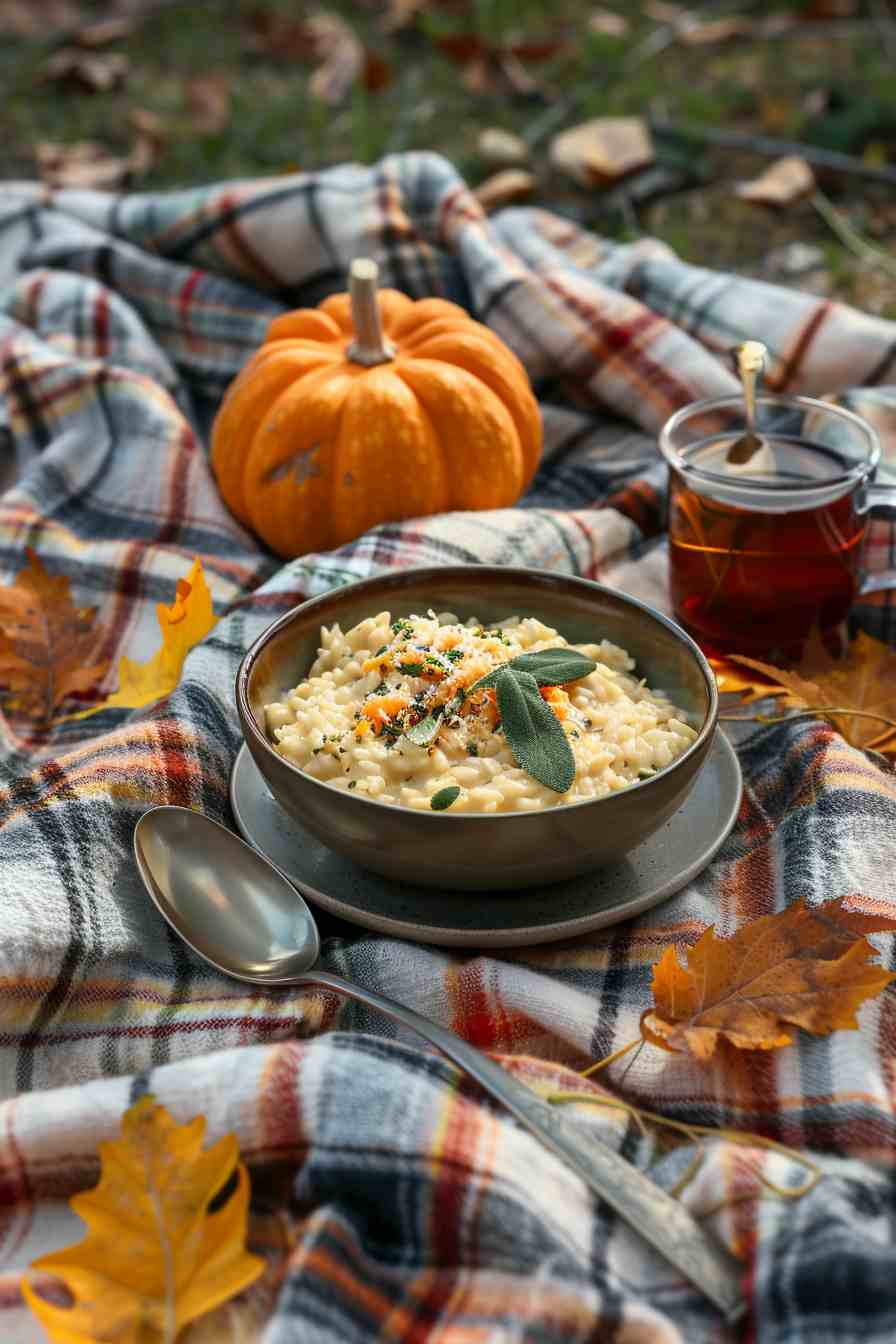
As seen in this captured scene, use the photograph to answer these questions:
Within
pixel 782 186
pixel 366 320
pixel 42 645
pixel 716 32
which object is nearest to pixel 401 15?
pixel 716 32

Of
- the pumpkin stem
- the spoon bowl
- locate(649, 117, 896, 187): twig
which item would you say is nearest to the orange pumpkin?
the pumpkin stem

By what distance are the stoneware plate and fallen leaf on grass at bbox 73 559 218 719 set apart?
34 centimetres

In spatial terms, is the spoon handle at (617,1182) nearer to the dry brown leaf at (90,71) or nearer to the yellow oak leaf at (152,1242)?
the yellow oak leaf at (152,1242)

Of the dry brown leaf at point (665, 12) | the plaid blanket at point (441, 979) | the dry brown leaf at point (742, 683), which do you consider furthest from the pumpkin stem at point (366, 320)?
the dry brown leaf at point (665, 12)

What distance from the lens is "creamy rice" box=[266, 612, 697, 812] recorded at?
5.05ft

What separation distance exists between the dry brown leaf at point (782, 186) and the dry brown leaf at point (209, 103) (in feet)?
5.15

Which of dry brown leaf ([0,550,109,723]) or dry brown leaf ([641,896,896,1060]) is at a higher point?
dry brown leaf ([641,896,896,1060])

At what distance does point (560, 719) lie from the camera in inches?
62.7

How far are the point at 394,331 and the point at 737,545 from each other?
2.64 ft

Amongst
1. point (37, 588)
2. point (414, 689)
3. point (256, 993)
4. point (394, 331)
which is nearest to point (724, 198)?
point (394, 331)

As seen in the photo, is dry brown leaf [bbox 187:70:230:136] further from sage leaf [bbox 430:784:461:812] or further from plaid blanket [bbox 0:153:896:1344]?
sage leaf [bbox 430:784:461:812]

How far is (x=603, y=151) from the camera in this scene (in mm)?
3662

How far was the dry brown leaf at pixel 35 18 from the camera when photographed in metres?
4.76

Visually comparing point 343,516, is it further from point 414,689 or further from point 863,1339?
point 863,1339
